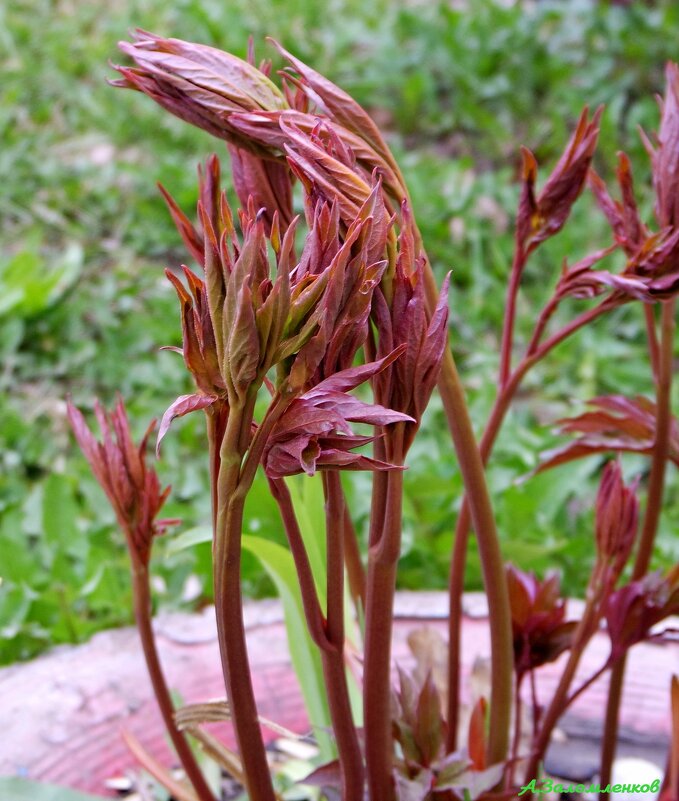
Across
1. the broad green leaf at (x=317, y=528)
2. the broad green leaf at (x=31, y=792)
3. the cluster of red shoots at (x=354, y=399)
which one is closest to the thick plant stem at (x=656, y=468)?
the cluster of red shoots at (x=354, y=399)

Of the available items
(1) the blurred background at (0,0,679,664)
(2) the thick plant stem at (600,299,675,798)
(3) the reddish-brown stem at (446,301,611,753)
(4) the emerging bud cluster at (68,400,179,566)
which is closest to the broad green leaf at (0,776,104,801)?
(4) the emerging bud cluster at (68,400,179,566)

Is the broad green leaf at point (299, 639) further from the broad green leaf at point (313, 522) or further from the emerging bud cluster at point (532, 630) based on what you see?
the emerging bud cluster at point (532, 630)

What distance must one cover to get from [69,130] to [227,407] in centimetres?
255

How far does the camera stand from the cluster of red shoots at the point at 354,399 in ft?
1.64

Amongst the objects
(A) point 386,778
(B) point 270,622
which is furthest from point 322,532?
(B) point 270,622

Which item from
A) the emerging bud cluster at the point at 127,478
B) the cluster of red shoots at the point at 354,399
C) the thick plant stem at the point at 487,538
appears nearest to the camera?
the cluster of red shoots at the point at 354,399

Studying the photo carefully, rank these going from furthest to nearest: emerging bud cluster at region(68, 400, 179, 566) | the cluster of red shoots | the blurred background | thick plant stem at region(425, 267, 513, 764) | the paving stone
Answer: the blurred background < the paving stone < emerging bud cluster at region(68, 400, 179, 566) < thick plant stem at region(425, 267, 513, 764) < the cluster of red shoots

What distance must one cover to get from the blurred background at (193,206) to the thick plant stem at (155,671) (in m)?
0.56

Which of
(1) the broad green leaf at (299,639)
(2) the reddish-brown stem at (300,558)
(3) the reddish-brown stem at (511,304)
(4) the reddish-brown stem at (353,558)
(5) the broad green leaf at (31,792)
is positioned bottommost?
(5) the broad green leaf at (31,792)

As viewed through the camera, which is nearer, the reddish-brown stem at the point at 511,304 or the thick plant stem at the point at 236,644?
the thick plant stem at the point at 236,644

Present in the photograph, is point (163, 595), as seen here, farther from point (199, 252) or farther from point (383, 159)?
point (383, 159)

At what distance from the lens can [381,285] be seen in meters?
0.56

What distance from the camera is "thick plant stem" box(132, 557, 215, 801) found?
0.77 meters

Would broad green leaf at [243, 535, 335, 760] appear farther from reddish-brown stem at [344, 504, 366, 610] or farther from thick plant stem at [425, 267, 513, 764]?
thick plant stem at [425, 267, 513, 764]
